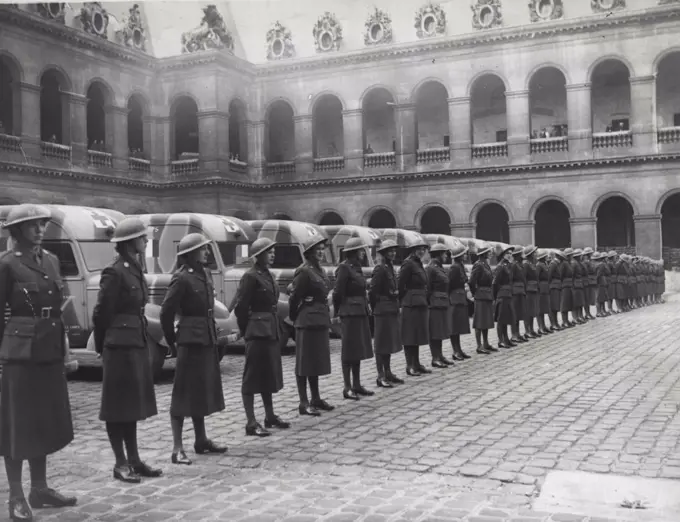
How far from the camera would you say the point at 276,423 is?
25.2 feet

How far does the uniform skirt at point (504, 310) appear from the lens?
14.1 m

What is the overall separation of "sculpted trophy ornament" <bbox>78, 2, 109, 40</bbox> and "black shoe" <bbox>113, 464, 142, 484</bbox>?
2597cm

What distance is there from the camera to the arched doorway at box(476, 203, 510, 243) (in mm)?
35000

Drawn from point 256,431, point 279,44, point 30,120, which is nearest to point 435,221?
point 279,44

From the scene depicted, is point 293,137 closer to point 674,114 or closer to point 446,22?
point 446,22

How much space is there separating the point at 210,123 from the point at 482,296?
69.5ft

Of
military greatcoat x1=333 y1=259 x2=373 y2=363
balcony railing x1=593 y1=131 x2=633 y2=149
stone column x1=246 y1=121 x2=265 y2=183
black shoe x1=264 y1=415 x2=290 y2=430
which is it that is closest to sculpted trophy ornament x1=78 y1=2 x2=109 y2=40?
stone column x1=246 y1=121 x2=265 y2=183

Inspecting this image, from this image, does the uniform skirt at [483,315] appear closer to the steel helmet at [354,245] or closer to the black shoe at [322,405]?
the steel helmet at [354,245]

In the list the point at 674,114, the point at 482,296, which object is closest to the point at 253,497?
the point at 482,296

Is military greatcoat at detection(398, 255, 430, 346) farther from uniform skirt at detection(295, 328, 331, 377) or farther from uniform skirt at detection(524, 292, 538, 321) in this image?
uniform skirt at detection(524, 292, 538, 321)

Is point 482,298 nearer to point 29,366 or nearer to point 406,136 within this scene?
point 29,366

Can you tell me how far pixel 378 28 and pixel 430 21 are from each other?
7.17 ft

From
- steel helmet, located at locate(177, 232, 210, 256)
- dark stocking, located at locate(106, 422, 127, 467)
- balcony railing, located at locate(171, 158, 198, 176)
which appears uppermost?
balcony railing, located at locate(171, 158, 198, 176)

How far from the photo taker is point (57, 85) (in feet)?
97.1
